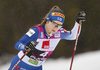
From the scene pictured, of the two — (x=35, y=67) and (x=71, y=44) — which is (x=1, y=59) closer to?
(x=71, y=44)

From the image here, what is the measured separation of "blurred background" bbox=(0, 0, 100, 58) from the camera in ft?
18.7

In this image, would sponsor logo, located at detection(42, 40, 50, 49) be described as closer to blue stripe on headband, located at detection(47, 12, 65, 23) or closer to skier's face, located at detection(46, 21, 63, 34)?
skier's face, located at detection(46, 21, 63, 34)

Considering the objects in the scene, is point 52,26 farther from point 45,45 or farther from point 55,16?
point 45,45

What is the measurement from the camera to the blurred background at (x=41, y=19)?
5691 mm

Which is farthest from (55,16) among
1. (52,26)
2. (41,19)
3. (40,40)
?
(41,19)

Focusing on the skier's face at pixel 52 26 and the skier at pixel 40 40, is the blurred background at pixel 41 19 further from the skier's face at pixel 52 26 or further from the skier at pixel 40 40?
the skier's face at pixel 52 26

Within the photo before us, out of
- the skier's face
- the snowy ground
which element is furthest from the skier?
the snowy ground

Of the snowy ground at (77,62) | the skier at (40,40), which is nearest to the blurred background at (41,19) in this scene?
the snowy ground at (77,62)

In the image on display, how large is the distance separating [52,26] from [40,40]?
258 mm

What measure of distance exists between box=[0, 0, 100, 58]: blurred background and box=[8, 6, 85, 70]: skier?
292cm

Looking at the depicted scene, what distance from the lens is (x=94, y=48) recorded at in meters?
6.24

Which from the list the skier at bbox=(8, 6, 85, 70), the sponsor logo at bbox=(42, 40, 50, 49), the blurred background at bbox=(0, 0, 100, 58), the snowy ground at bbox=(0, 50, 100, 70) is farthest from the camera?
the blurred background at bbox=(0, 0, 100, 58)

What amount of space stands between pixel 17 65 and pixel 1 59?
13.4 feet

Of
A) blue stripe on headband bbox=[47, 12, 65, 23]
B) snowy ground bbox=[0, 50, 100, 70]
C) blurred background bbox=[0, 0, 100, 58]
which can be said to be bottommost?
snowy ground bbox=[0, 50, 100, 70]
